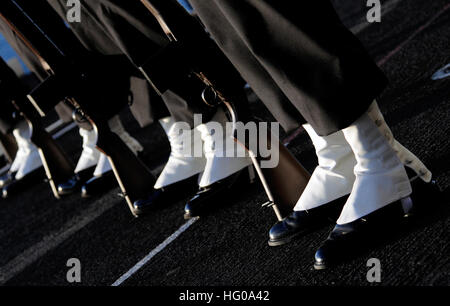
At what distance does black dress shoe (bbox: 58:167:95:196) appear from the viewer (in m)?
3.49

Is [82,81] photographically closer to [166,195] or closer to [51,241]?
[166,195]

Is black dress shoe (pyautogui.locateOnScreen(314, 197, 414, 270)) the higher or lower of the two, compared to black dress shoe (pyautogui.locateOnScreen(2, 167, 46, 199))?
lower

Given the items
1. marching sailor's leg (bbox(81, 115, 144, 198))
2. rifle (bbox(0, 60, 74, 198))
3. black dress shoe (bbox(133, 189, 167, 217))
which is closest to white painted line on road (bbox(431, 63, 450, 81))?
black dress shoe (bbox(133, 189, 167, 217))

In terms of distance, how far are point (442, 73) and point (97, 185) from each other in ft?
5.85

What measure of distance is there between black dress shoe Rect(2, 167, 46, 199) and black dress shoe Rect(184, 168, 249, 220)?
1.98 meters

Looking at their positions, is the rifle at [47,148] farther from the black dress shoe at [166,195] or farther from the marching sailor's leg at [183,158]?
the marching sailor's leg at [183,158]

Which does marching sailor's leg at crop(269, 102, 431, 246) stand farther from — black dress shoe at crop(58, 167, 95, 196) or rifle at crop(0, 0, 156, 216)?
black dress shoe at crop(58, 167, 95, 196)

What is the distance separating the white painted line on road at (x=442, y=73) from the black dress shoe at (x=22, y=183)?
→ 2.57 metres

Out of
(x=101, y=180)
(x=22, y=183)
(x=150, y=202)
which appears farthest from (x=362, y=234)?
(x=22, y=183)

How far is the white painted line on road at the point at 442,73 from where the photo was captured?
2.65m

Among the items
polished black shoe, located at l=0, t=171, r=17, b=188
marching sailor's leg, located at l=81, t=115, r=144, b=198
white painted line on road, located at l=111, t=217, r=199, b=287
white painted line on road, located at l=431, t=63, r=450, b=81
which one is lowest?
white painted line on road, located at l=431, t=63, r=450, b=81

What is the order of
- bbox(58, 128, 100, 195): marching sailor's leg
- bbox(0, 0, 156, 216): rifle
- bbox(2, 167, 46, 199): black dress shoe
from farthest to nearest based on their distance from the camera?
bbox(2, 167, 46, 199): black dress shoe → bbox(58, 128, 100, 195): marching sailor's leg → bbox(0, 0, 156, 216): rifle

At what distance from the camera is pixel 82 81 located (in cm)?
285

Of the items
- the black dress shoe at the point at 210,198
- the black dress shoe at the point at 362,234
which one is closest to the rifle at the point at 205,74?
the black dress shoe at the point at 362,234
